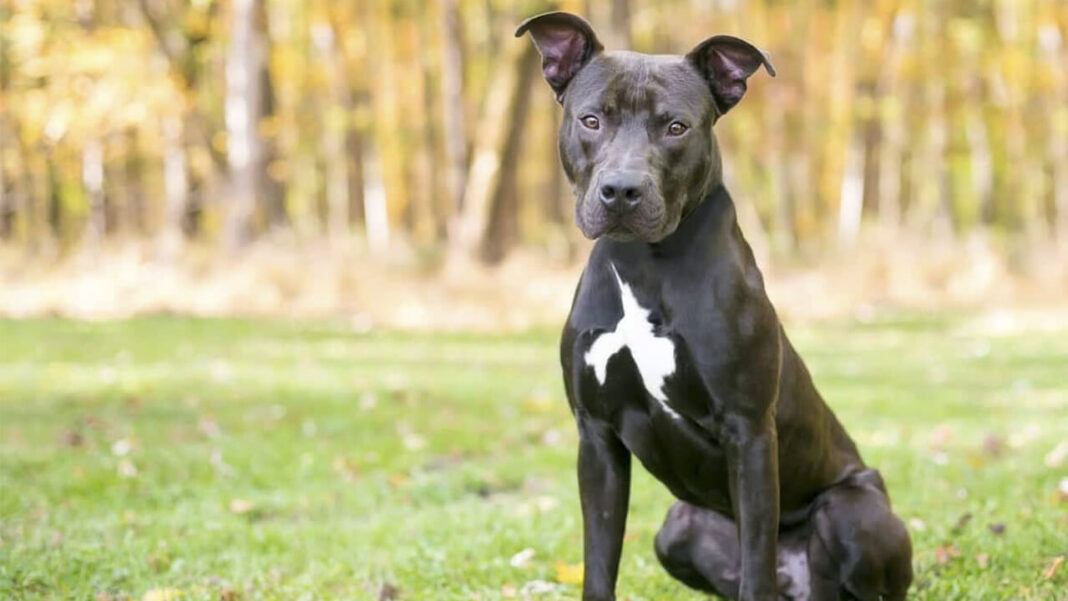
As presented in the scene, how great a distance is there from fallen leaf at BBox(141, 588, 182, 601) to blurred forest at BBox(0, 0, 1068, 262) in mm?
14117

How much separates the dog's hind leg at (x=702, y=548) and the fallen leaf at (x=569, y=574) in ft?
1.70

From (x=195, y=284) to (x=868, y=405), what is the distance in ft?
36.6

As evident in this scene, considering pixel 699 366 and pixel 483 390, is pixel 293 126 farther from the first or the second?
pixel 699 366

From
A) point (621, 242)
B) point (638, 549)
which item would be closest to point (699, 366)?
point (621, 242)

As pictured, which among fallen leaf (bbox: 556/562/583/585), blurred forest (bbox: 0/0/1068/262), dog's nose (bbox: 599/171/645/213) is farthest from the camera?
blurred forest (bbox: 0/0/1068/262)

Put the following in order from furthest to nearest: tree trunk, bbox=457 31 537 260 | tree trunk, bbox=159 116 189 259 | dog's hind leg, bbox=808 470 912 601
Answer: tree trunk, bbox=159 116 189 259, tree trunk, bbox=457 31 537 260, dog's hind leg, bbox=808 470 912 601

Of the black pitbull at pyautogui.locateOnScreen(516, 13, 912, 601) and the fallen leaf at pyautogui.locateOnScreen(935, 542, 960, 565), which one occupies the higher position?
the black pitbull at pyautogui.locateOnScreen(516, 13, 912, 601)

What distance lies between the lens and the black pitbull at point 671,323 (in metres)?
3.35

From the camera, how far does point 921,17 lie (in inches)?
1174

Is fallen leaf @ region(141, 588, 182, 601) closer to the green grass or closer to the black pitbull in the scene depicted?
the green grass

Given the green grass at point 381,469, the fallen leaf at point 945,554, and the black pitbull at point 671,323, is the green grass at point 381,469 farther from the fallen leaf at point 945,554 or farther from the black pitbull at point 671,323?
the black pitbull at point 671,323

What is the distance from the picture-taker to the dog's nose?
3.21 meters

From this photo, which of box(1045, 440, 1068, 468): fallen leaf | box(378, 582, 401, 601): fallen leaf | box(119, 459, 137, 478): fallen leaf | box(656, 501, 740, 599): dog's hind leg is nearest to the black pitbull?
box(656, 501, 740, 599): dog's hind leg

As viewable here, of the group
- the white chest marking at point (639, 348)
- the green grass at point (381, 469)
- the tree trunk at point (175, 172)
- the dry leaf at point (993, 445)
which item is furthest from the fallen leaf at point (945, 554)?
the tree trunk at point (175, 172)
